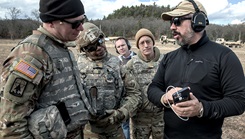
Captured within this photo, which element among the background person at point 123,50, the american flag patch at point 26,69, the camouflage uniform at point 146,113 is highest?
the american flag patch at point 26,69

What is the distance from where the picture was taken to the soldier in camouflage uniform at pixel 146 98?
13.5ft

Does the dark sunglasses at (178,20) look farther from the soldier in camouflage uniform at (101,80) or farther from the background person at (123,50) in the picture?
the background person at (123,50)

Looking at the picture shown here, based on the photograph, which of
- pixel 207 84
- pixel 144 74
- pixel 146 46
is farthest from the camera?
pixel 146 46

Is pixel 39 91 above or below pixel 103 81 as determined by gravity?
above

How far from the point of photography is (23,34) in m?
55.6

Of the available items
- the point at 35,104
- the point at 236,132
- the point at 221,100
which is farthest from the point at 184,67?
the point at 236,132

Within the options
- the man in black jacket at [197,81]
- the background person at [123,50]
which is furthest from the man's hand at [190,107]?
the background person at [123,50]

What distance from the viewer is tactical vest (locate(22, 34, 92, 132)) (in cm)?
197

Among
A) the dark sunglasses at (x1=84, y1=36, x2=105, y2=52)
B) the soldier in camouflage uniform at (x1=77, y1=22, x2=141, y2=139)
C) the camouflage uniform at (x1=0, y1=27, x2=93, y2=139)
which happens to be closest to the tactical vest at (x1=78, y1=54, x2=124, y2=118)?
the soldier in camouflage uniform at (x1=77, y1=22, x2=141, y2=139)

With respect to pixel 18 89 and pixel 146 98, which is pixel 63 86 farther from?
pixel 146 98

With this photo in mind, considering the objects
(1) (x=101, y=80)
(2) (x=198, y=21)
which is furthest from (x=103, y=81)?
(2) (x=198, y=21)

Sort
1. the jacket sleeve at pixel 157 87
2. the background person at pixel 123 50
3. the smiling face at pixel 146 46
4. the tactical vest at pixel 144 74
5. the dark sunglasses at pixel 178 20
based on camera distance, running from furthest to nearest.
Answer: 1. the background person at pixel 123 50
2. the smiling face at pixel 146 46
3. the tactical vest at pixel 144 74
4. the jacket sleeve at pixel 157 87
5. the dark sunglasses at pixel 178 20

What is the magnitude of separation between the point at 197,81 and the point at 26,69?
63.2 inches

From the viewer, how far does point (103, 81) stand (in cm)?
314
